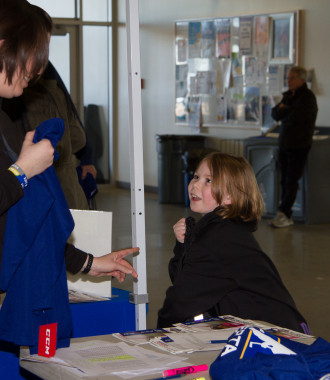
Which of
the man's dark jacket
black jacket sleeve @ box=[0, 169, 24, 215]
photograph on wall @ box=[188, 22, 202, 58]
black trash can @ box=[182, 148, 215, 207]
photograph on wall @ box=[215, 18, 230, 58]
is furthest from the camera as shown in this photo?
photograph on wall @ box=[188, 22, 202, 58]

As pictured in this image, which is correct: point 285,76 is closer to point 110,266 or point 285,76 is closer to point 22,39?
point 110,266

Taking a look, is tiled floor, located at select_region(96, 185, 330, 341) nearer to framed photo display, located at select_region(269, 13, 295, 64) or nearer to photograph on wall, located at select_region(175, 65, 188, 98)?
photograph on wall, located at select_region(175, 65, 188, 98)

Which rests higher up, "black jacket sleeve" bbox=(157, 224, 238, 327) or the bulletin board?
the bulletin board

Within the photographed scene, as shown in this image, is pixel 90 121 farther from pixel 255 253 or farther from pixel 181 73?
pixel 255 253

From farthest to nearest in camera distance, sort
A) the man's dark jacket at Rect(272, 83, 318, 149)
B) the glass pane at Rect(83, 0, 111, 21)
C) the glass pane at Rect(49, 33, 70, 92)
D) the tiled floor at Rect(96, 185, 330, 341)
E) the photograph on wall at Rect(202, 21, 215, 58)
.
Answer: the glass pane at Rect(83, 0, 111, 21) < the glass pane at Rect(49, 33, 70, 92) < the photograph on wall at Rect(202, 21, 215, 58) < the man's dark jacket at Rect(272, 83, 318, 149) < the tiled floor at Rect(96, 185, 330, 341)

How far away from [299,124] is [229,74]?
2.49 meters

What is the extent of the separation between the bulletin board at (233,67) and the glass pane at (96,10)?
1577 millimetres

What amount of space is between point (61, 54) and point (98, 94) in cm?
106

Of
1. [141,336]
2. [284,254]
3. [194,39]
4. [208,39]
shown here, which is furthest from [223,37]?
[141,336]

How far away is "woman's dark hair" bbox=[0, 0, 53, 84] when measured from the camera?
1924mm

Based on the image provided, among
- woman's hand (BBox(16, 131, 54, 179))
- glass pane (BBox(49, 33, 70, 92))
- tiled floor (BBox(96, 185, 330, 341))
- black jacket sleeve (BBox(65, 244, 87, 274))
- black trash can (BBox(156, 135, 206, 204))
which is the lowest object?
tiled floor (BBox(96, 185, 330, 341))

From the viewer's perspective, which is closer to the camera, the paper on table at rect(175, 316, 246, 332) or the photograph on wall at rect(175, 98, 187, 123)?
the paper on table at rect(175, 316, 246, 332)

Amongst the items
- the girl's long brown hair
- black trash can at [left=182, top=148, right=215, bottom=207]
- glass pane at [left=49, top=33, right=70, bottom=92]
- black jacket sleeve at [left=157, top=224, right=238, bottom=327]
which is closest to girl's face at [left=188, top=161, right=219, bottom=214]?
the girl's long brown hair

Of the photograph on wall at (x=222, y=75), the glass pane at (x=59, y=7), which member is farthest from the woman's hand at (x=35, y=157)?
the glass pane at (x=59, y=7)
